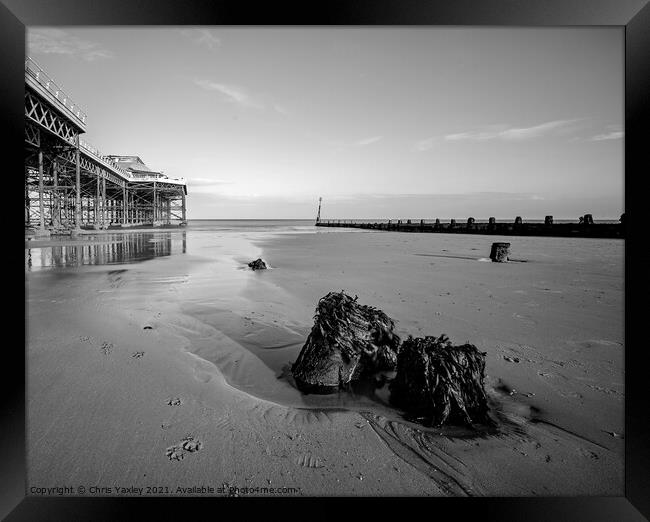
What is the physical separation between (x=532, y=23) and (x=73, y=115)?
29.8m

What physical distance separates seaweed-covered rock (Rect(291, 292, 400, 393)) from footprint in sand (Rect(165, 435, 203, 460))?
3.25 feet

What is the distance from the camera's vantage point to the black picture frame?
5.44ft

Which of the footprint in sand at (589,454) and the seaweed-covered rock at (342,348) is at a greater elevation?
the seaweed-covered rock at (342,348)

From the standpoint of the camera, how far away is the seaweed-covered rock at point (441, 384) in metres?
2.18

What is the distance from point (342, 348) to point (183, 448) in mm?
1414

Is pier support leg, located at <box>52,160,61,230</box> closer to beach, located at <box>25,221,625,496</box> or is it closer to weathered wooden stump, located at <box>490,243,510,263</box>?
beach, located at <box>25,221,625,496</box>

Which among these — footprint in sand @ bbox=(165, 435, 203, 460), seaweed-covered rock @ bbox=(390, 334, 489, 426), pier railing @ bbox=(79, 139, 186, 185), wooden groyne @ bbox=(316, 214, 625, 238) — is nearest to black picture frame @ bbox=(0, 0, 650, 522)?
footprint in sand @ bbox=(165, 435, 203, 460)

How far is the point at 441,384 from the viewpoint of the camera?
2229 millimetres

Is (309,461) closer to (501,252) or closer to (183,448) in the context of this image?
(183,448)

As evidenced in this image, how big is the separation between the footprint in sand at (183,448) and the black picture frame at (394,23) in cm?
68

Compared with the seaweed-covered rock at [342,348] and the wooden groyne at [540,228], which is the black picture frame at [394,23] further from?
the wooden groyne at [540,228]

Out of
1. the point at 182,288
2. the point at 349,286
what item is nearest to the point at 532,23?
the point at 349,286

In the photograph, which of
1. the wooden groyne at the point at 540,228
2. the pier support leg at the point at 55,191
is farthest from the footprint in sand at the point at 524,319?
the pier support leg at the point at 55,191

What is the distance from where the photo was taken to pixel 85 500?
147cm
